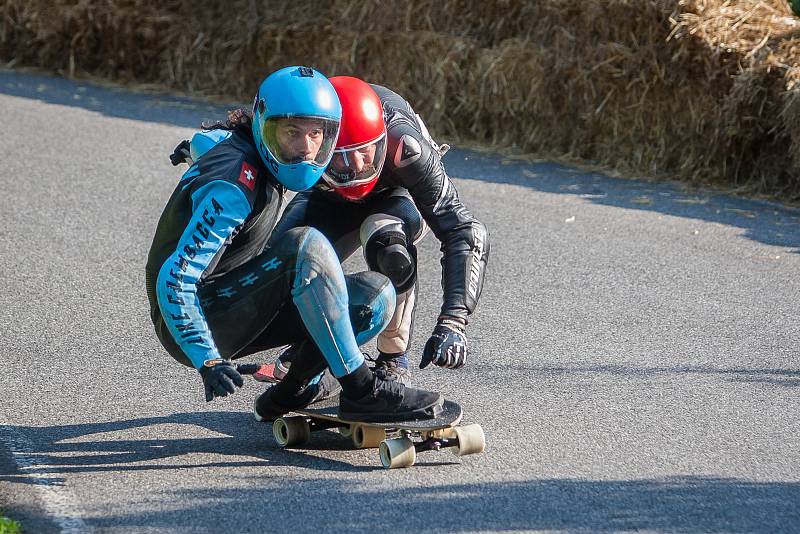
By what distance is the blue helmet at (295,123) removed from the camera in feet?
14.1

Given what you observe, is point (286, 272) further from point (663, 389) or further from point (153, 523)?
point (663, 389)

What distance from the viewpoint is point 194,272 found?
4.12 m

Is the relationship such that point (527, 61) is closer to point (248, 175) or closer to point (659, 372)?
point (659, 372)

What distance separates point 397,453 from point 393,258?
85cm

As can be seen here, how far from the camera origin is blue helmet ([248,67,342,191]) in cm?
431

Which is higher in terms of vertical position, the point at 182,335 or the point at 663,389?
the point at 182,335

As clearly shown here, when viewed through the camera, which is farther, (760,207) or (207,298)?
(760,207)

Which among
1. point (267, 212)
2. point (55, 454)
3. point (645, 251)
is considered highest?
point (267, 212)

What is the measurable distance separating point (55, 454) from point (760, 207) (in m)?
6.26

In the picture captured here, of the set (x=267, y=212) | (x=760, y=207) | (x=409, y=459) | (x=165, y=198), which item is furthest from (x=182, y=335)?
(x=760, y=207)

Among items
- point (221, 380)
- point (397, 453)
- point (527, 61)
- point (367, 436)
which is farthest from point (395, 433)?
point (527, 61)

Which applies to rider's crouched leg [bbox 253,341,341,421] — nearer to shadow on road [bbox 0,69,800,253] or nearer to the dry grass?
shadow on road [bbox 0,69,800,253]

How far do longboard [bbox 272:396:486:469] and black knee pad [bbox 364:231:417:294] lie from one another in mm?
545

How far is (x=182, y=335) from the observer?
13.5 feet
